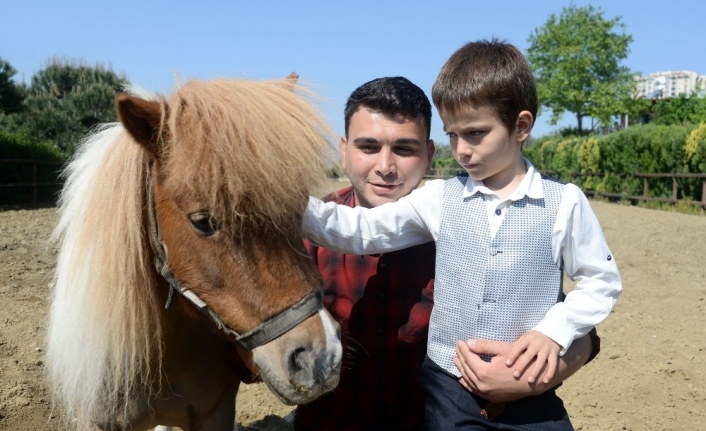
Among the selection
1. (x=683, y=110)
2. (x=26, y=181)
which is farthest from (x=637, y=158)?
(x=26, y=181)

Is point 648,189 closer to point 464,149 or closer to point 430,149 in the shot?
point 430,149

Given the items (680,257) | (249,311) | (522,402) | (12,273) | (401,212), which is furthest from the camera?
(680,257)

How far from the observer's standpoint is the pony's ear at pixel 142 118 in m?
→ 1.88

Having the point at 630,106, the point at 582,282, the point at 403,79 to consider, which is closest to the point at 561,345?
the point at 582,282

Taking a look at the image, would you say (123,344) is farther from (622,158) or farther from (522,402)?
(622,158)

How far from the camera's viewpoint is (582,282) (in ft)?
6.99

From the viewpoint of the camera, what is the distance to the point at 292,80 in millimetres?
2412

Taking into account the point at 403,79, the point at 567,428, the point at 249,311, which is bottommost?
the point at 567,428

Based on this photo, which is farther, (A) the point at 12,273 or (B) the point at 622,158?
(B) the point at 622,158

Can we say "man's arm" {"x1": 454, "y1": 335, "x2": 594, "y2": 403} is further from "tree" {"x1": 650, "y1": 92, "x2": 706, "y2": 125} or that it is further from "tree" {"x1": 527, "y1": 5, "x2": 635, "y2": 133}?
"tree" {"x1": 527, "y1": 5, "x2": 635, "y2": 133}

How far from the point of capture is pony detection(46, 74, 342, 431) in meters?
1.87

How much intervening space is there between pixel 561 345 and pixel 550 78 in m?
45.8

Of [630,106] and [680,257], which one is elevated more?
[630,106]

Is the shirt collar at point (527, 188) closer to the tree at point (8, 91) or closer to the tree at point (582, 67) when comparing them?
the tree at point (8, 91)
